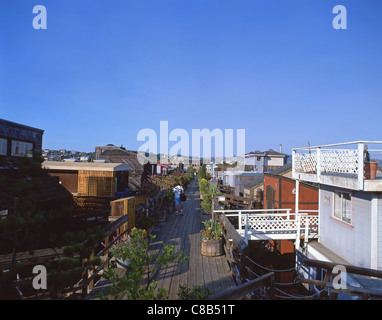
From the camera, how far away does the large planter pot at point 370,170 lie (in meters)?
5.82

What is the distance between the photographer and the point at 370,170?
5.90 meters

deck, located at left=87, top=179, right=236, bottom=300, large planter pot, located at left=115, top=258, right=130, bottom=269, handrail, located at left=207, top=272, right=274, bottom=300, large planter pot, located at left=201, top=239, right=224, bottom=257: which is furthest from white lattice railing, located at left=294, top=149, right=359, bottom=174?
large planter pot, located at left=115, top=258, right=130, bottom=269

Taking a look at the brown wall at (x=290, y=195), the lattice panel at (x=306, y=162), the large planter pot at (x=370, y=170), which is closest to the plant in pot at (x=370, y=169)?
the large planter pot at (x=370, y=170)

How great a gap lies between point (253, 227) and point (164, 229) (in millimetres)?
3653

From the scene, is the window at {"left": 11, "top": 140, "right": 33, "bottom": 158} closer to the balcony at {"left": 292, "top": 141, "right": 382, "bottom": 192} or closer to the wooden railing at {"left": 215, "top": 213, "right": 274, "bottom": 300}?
the wooden railing at {"left": 215, "top": 213, "right": 274, "bottom": 300}

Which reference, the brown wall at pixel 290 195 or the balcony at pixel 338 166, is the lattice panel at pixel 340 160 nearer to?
the balcony at pixel 338 166

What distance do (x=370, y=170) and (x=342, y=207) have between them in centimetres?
224

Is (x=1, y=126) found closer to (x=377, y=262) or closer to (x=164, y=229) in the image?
(x=164, y=229)

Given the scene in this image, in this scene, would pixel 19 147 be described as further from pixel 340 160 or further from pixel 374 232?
pixel 374 232

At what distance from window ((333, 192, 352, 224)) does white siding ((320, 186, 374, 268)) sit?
18 cm

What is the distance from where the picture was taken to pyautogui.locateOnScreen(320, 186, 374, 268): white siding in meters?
6.25

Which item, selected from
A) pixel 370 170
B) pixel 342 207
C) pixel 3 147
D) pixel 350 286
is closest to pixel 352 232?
pixel 342 207

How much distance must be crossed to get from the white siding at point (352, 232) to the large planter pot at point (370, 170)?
22.7 inches
